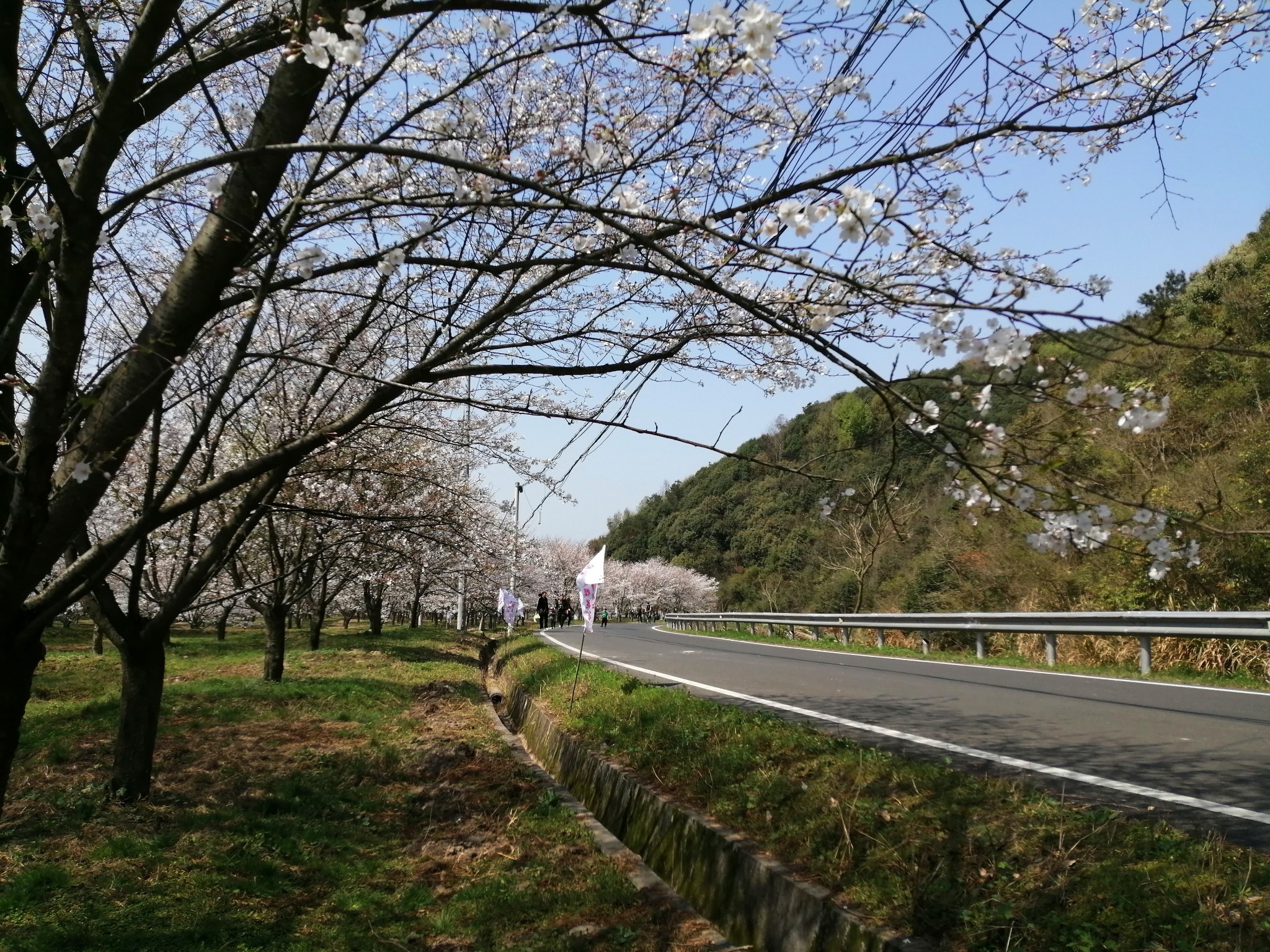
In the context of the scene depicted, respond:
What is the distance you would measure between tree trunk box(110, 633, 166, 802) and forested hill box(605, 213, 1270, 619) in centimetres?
495

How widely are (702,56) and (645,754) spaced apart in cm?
535

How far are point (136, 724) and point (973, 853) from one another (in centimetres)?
600

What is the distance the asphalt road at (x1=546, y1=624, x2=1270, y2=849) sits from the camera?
199 inches

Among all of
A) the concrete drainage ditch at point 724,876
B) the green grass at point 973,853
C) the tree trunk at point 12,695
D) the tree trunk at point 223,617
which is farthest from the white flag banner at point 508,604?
the tree trunk at point 12,695

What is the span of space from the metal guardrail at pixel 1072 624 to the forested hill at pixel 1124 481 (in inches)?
40.9

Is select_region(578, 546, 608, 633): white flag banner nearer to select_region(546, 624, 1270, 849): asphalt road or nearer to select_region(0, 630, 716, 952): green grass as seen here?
select_region(546, 624, 1270, 849): asphalt road

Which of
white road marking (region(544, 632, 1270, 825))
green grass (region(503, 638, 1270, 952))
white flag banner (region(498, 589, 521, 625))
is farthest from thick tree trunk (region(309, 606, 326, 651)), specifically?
green grass (region(503, 638, 1270, 952))

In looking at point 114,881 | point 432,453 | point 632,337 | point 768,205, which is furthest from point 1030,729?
point 432,453

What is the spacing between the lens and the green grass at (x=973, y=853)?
3162 millimetres

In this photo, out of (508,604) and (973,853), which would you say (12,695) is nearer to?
(973,853)

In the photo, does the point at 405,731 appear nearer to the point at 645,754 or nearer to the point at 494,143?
the point at 645,754

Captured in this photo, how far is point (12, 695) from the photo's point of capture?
3.97 m

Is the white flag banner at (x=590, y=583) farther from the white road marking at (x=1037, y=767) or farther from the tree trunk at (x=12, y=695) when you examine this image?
the tree trunk at (x=12, y=695)

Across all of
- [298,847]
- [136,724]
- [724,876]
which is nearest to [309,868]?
[298,847]
